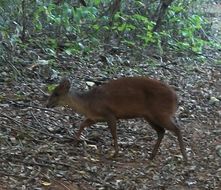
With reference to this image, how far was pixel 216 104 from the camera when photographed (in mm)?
7980

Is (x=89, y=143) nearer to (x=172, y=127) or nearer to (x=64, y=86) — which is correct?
(x=64, y=86)

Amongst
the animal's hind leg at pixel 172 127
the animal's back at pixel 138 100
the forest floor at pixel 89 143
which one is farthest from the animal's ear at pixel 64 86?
the animal's hind leg at pixel 172 127

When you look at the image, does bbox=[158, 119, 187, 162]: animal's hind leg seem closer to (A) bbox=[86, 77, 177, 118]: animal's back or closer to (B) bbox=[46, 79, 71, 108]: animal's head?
(A) bbox=[86, 77, 177, 118]: animal's back

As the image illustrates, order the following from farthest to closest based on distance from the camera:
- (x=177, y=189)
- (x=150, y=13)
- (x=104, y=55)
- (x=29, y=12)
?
(x=150, y=13), (x=104, y=55), (x=29, y=12), (x=177, y=189)

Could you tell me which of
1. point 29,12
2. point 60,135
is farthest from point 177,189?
point 29,12

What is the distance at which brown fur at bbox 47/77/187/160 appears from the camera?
5.68 m

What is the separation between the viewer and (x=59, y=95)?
5887 millimetres

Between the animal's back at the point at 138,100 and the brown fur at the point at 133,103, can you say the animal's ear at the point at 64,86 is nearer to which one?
the brown fur at the point at 133,103

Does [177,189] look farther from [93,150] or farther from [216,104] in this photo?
[216,104]

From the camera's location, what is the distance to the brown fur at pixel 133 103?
5676 millimetres

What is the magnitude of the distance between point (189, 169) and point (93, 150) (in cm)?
104

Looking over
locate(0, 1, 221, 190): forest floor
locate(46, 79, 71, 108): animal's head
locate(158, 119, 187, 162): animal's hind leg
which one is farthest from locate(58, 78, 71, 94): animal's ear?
locate(158, 119, 187, 162): animal's hind leg

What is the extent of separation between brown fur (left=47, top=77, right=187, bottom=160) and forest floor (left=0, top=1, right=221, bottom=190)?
28cm

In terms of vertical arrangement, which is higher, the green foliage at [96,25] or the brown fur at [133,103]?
the brown fur at [133,103]
